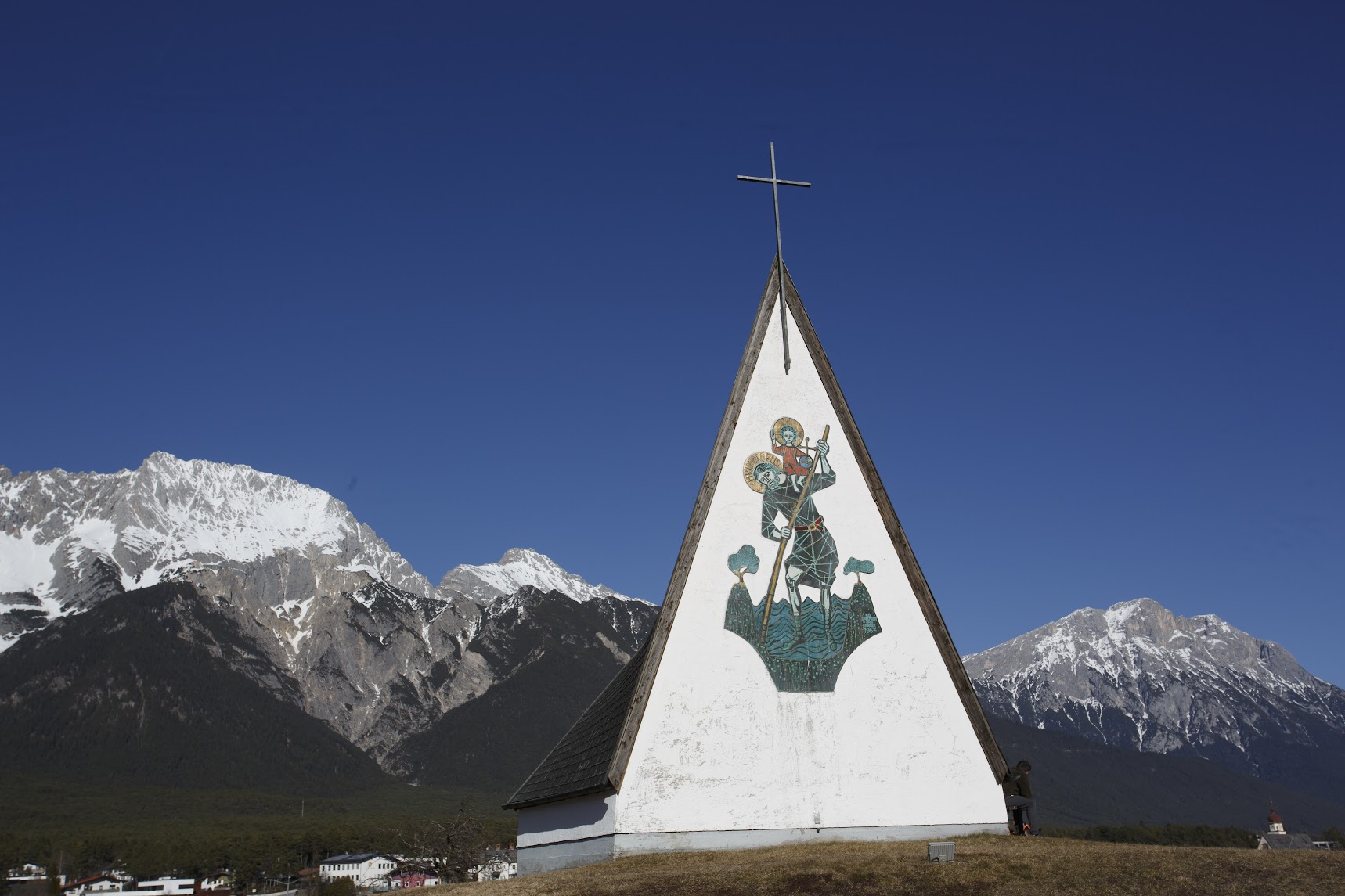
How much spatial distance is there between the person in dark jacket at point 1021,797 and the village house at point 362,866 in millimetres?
132664

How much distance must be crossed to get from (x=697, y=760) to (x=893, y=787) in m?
4.06

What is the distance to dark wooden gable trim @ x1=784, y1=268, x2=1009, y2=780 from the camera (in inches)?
870

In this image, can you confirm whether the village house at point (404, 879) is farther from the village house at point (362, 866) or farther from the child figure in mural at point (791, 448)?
the child figure in mural at point (791, 448)

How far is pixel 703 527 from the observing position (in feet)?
72.3

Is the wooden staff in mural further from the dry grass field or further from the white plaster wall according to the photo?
the dry grass field

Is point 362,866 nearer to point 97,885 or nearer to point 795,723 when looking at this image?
point 97,885

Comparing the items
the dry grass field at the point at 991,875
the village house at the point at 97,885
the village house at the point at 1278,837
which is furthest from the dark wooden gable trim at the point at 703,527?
the village house at the point at 97,885

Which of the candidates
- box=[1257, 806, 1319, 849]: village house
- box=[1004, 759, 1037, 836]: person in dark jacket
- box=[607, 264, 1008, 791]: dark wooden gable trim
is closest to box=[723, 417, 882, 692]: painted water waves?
box=[607, 264, 1008, 791]: dark wooden gable trim

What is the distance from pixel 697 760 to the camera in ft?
66.6

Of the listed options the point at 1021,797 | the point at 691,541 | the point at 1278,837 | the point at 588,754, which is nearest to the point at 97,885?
the point at 1278,837

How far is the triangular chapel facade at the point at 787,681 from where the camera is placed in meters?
20.2

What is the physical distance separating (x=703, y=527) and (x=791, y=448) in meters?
2.77

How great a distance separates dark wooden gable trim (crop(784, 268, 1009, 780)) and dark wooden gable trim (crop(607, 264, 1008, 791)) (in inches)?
0.6

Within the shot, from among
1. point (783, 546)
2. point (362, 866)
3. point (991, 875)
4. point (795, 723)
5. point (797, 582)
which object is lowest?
point (362, 866)
